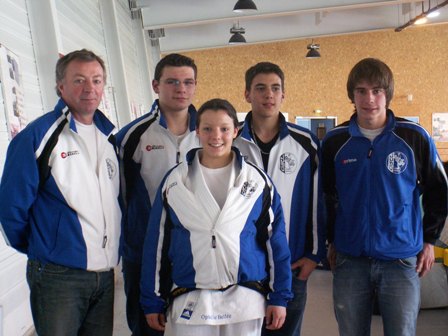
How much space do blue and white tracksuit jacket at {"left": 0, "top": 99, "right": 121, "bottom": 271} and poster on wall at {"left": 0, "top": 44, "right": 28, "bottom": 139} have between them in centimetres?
76

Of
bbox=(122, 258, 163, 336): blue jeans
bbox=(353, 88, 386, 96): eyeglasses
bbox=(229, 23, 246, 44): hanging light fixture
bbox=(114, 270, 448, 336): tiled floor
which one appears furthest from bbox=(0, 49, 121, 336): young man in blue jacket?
bbox=(229, 23, 246, 44): hanging light fixture

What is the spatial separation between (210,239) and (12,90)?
59.9 inches

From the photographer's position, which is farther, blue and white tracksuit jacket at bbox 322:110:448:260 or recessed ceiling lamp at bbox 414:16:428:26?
recessed ceiling lamp at bbox 414:16:428:26

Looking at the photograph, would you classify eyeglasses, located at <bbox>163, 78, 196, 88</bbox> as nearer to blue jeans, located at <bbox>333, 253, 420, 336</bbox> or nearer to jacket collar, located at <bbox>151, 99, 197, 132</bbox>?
jacket collar, located at <bbox>151, 99, 197, 132</bbox>

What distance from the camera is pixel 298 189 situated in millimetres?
2340

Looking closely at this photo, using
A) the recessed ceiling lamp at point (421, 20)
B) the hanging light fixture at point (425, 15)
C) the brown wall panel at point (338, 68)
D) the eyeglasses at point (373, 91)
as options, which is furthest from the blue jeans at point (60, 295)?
the brown wall panel at point (338, 68)

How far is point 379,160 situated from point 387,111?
256mm

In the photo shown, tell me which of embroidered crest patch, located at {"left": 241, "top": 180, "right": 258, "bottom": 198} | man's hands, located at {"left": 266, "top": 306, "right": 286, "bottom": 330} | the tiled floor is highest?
embroidered crest patch, located at {"left": 241, "top": 180, "right": 258, "bottom": 198}

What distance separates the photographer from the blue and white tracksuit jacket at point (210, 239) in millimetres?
1884

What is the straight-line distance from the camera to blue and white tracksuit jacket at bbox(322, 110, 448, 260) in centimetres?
214

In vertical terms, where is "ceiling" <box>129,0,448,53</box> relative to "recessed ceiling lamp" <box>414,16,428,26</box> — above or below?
above

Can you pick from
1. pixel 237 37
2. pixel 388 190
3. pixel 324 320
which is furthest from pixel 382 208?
pixel 237 37

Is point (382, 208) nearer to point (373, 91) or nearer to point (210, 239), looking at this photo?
point (373, 91)

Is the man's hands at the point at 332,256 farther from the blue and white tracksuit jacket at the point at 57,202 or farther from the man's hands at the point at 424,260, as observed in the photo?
the blue and white tracksuit jacket at the point at 57,202
